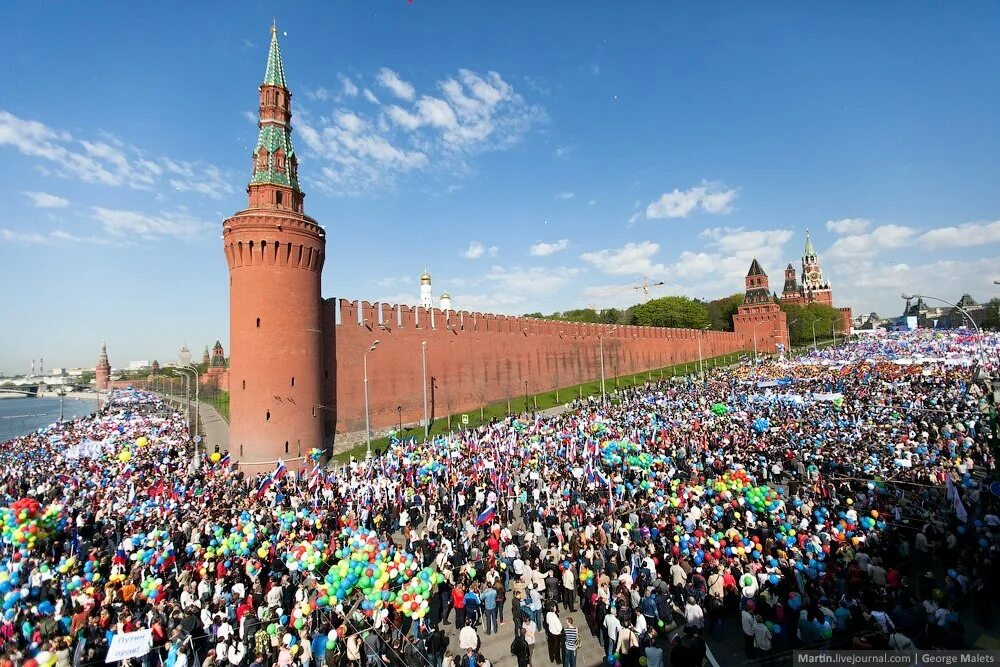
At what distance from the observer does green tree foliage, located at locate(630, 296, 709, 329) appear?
95.9 meters

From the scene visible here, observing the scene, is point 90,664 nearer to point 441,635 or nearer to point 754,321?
point 441,635

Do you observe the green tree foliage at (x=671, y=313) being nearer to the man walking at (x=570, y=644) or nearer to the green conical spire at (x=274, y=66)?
the green conical spire at (x=274, y=66)

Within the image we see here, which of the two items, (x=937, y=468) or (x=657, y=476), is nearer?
(x=937, y=468)

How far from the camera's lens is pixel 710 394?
3416 cm

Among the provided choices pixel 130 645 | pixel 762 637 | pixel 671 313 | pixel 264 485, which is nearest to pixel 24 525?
pixel 130 645

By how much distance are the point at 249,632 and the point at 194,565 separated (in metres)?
3.06

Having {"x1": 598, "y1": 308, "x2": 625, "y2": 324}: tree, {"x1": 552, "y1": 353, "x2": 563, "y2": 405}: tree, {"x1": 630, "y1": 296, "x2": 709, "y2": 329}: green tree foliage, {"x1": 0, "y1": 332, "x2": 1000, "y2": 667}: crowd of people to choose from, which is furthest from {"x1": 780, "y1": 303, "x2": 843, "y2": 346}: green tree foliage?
{"x1": 0, "y1": 332, "x2": 1000, "y2": 667}: crowd of people

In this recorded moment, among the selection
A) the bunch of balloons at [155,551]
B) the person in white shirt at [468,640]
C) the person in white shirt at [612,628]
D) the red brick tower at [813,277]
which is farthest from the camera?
the red brick tower at [813,277]

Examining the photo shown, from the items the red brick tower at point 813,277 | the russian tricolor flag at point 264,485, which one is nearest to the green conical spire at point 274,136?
the russian tricolor flag at point 264,485

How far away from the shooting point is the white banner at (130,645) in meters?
7.93

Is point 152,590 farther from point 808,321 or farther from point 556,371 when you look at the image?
point 808,321

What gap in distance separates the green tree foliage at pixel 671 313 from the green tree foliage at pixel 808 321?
2102 cm

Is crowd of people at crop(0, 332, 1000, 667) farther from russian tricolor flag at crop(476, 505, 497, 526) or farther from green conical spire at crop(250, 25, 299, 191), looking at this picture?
green conical spire at crop(250, 25, 299, 191)

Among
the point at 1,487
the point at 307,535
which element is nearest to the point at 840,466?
the point at 307,535
